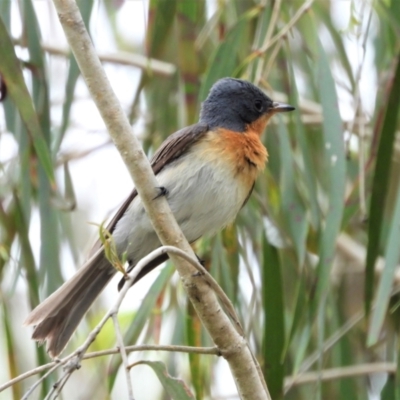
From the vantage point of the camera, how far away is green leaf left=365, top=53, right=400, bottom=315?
280 centimetres

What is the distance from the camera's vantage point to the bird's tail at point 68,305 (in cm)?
284

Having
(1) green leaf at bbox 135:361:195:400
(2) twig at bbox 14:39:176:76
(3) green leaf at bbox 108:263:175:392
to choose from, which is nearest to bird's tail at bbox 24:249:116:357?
(3) green leaf at bbox 108:263:175:392

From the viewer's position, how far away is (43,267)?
3.20m

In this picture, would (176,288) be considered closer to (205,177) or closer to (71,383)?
(205,177)

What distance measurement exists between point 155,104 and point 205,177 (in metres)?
1.10

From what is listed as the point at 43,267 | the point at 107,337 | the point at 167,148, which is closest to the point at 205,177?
the point at 167,148

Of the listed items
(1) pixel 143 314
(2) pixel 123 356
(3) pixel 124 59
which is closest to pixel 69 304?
(1) pixel 143 314

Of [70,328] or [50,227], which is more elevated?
[50,227]

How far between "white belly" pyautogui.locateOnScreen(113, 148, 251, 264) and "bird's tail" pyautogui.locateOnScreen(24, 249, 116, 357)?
0.19 m

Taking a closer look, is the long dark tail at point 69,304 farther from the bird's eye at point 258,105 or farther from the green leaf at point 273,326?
the bird's eye at point 258,105

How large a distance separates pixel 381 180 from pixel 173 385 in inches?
42.6

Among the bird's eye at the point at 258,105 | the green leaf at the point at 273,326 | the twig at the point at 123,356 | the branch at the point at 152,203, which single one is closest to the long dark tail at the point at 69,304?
the green leaf at the point at 273,326

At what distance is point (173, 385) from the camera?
7.55 ft

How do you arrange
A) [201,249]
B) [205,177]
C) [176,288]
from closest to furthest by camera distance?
[205,177] → [201,249] → [176,288]
